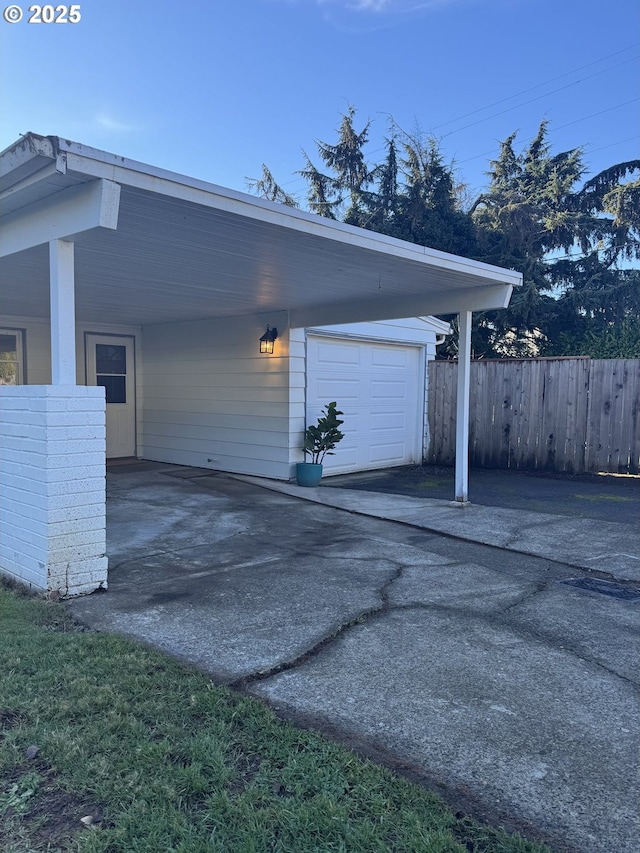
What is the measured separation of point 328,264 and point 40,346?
20.8 ft

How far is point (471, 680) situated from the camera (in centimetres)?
290

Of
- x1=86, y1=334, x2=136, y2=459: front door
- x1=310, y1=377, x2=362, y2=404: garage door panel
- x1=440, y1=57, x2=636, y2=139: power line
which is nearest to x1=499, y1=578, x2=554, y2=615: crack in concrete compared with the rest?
x1=310, y1=377, x2=362, y2=404: garage door panel

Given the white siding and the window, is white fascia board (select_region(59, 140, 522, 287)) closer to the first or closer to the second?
the white siding

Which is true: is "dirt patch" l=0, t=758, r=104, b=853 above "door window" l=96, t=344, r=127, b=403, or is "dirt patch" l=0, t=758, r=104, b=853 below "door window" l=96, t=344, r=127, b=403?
below

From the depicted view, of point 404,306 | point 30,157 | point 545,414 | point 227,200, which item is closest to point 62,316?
point 30,157

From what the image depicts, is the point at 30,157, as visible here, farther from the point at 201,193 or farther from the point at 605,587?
the point at 605,587

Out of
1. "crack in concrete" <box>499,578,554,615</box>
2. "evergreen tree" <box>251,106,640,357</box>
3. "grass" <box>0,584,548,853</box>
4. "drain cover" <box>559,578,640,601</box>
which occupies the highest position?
"evergreen tree" <box>251,106,640,357</box>

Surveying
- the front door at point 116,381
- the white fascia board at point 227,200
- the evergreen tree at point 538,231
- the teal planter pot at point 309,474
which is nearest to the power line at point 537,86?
the evergreen tree at point 538,231

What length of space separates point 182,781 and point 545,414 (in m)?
9.28

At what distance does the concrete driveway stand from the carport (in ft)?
2.25

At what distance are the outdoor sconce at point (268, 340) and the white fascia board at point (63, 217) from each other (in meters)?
4.51

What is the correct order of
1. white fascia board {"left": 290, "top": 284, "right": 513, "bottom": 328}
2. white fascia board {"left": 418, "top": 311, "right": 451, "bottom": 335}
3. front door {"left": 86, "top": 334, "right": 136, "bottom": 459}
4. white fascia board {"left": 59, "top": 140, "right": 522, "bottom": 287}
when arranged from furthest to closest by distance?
1. white fascia board {"left": 418, "top": 311, "right": 451, "bottom": 335}
2. front door {"left": 86, "top": 334, "right": 136, "bottom": 459}
3. white fascia board {"left": 290, "top": 284, "right": 513, "bottom": 328}
4. white fascia board {"left": 59, "top": 140, "right": 522, "bottom": 287}

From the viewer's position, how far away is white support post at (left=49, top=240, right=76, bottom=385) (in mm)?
3977

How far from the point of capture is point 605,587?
4465mm
